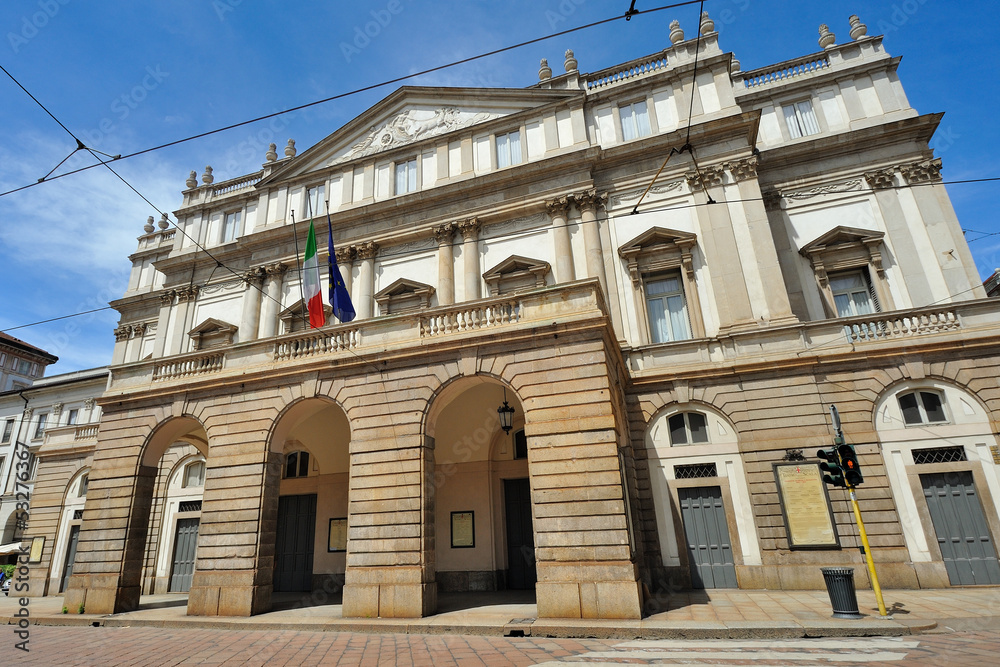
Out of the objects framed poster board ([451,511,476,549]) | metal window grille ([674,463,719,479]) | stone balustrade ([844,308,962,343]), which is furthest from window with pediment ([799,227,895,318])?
framed poster board ([451,511,476,549])

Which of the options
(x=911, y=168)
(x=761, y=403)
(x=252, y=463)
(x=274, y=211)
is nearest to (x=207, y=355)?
(x=252, y=463)

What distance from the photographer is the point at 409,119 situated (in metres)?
23.3

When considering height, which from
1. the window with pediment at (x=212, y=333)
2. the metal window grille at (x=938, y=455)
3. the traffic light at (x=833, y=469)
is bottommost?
the traffic light at (x=833, y=469)

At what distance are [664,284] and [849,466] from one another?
9.10m

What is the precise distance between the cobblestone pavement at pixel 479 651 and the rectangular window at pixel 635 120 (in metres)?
16.6

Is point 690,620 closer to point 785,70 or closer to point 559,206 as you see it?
point 559,206

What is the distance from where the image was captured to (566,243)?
61.8ft

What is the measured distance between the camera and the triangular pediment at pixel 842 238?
17.2 metres

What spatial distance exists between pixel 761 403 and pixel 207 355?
15438 millimetres

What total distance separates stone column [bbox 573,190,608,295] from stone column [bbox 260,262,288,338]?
12.4m

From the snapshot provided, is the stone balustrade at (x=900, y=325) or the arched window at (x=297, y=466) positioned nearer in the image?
the stone balustrade at (x=900, y=325)

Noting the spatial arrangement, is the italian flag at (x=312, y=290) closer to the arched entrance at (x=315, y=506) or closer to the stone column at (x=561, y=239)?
the arched entrance at (x=315, y=506)

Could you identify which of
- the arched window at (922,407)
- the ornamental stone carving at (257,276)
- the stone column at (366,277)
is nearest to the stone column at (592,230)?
the stone column at (366,277)

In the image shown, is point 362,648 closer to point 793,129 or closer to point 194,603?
point 194,603
